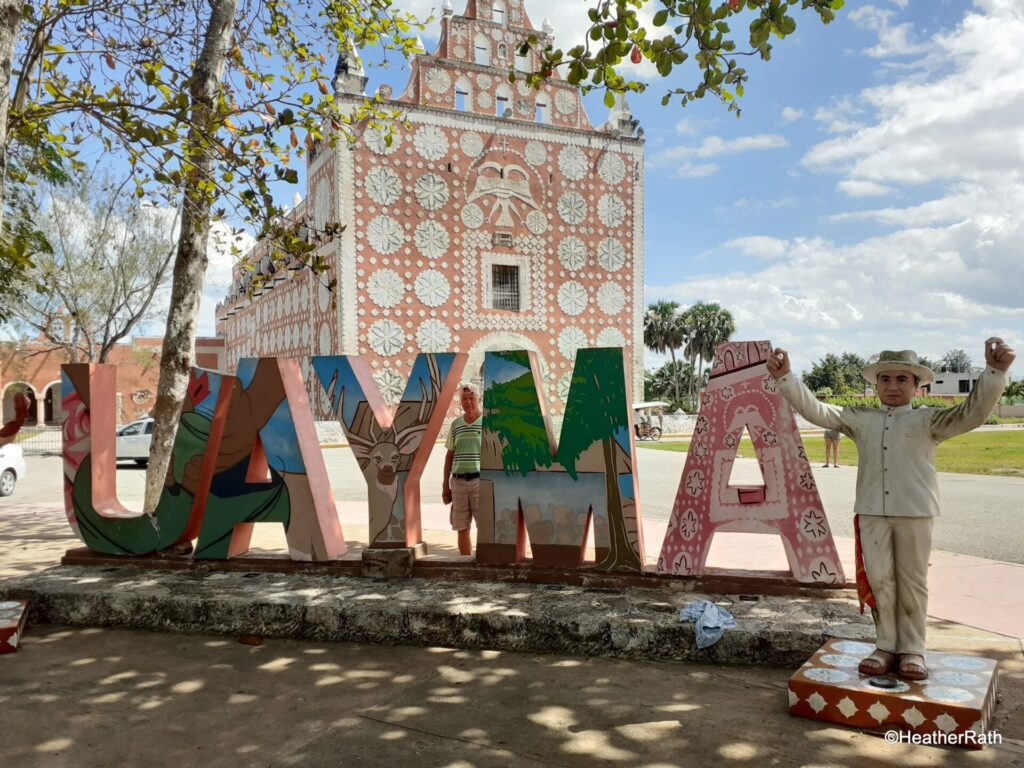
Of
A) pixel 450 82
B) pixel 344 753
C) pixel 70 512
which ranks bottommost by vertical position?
pixel 344 753

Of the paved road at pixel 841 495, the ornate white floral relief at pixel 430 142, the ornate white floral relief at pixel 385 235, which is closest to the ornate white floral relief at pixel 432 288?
the ornate white floral relief at pixel 385 235

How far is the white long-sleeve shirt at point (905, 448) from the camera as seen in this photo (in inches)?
139

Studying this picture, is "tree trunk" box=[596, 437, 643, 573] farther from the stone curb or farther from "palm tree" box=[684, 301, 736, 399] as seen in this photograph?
"palm tree" box=[684, 301, 736, 399]

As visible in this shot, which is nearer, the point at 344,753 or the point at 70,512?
the point at 344,753

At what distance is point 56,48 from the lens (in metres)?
6.79

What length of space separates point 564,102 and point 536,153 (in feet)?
7.70

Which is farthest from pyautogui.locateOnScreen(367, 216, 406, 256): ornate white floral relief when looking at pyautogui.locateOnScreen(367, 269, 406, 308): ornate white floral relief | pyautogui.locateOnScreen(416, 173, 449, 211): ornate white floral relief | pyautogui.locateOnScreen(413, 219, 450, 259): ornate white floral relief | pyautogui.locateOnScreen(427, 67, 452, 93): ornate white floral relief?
pyautogui.locateOnScreen(427, 67, 452, 93): ornate white floral relief

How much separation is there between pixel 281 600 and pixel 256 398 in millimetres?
1767

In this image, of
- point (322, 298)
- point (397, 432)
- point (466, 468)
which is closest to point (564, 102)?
point (322, 298)

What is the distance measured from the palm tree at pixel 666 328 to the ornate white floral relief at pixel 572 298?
97.7ft

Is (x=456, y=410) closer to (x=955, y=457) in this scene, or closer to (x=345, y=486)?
(x=345, y=486)

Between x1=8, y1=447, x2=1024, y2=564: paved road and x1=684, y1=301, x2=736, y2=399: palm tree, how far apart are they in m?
36.5

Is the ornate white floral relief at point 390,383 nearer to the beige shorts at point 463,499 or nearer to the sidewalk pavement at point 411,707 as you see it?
the beige shorts at point 463,499

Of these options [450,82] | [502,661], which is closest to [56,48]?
[502,661]
